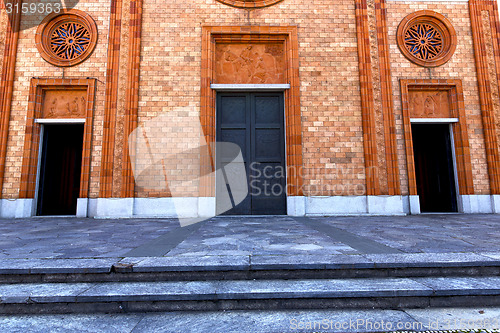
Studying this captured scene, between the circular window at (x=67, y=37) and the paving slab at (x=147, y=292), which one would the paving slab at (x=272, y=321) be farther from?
the circular window at (x=67, y=37)

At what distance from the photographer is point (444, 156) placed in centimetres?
902

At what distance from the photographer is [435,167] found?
10148 mm

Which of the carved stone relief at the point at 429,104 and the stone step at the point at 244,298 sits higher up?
the carved stone relief at the point at 429,104

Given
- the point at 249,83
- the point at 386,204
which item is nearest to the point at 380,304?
the point at 386,204

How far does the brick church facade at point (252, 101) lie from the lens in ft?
25.6

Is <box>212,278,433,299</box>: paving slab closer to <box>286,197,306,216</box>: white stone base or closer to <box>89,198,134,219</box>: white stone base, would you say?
<box>286,197,306,216</box>: white stone base

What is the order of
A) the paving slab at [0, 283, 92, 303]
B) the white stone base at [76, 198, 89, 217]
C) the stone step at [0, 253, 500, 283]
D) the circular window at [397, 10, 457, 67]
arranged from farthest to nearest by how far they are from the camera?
the circular window at [397, 10, 457, 67], the white stone base at [76, 198, 89, 217], the stone step at [0, 253, 500, 283], the paving slab at [0, 283, 92, 303]

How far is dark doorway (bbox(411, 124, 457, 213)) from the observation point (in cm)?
879

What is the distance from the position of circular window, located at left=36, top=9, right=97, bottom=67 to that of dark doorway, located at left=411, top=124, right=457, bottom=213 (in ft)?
39.7

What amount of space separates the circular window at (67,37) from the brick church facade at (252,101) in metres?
0.04

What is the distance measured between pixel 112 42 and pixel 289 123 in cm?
611

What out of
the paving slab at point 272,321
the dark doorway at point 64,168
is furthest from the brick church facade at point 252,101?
the paving slab at point 272,321

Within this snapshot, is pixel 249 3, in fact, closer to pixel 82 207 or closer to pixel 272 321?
pixel 82 207

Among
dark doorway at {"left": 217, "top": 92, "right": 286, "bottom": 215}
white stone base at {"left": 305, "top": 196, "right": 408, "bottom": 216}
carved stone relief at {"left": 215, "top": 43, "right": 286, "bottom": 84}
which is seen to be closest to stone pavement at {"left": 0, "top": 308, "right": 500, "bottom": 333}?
white stone base at {"left": 305, "top": 196, "right": 408, "bottom": 216}
